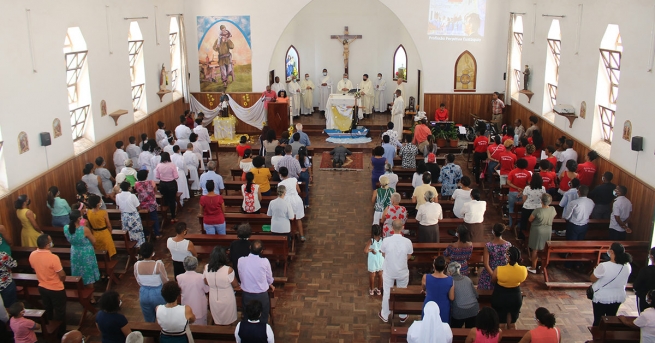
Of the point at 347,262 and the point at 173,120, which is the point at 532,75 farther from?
the point at 173,120

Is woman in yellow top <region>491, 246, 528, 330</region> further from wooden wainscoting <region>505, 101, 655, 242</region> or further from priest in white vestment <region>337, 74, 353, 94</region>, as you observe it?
priest in white vestment <region>337, 74, 353, 94</region>

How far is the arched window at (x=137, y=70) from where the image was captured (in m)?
14.9

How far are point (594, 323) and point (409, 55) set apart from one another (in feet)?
49.2

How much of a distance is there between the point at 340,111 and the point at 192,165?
280 inches

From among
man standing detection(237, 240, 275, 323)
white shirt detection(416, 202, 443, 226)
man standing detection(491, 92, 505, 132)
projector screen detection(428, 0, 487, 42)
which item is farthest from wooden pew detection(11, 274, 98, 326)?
projector screen detection(428, 0, 487, 42)

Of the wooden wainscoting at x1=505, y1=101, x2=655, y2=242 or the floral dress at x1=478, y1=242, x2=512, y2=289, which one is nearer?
the floral dress at x1=478, y1=242, x2=512, y2=289

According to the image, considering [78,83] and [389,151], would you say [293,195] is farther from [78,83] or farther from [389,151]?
[78,83]

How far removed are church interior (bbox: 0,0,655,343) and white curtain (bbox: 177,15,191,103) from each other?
67mm

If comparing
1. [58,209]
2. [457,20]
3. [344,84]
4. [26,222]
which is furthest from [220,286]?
[344,84]

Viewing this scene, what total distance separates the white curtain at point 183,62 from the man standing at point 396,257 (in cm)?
1269

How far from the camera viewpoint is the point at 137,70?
15.2 meters

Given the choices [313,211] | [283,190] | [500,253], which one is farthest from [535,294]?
[313,211]

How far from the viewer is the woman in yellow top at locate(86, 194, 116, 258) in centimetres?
848

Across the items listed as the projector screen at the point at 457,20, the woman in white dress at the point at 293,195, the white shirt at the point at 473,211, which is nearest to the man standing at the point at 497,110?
the projector screen at the point at 457,20
